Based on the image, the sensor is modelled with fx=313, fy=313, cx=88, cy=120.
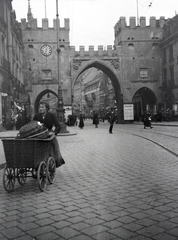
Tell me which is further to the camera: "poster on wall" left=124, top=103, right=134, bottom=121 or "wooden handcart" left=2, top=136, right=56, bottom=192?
"poster on wall" left=124, top=103, right=134, bottom=121

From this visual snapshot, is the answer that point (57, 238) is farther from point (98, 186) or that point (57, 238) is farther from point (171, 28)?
point (171, 28)

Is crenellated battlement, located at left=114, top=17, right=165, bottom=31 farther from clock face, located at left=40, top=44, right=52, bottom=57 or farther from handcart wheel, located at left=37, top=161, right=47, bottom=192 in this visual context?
handcart wheel, located at left=37, top=161, right=47, bottom=192

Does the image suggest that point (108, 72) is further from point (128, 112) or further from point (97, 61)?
point (128, 112)

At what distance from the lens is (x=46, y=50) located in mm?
37281

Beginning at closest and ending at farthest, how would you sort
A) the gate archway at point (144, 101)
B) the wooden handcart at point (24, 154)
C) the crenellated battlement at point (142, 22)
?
the wooden handcart at point (24, 154), the crenellated battlement at point (142, 22), the gate archway at point (144, 101)

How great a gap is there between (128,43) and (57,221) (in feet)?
120

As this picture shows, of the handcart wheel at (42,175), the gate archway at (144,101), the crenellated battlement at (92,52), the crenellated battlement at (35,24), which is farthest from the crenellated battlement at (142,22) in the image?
the handcart wheel at (42,175)

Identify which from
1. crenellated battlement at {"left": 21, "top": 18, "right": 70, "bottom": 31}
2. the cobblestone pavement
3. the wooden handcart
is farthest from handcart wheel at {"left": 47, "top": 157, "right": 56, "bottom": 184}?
crenellated battlement at {"left": 21, "top": 18, "right": 70, "bottom": 31}

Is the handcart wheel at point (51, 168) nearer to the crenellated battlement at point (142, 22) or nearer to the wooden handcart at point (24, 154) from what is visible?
Answer: the wooden handcart at point (24, 154)

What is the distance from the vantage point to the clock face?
122 feet

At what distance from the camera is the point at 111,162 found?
25.6 ft

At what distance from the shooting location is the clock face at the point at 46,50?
3719cm

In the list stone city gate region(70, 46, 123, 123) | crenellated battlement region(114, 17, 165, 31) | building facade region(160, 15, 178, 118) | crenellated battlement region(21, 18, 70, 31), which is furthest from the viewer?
crenellated battlement region(114, 17, 165, 31)

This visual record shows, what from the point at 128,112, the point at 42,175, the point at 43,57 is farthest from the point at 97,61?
the point at 42,175
